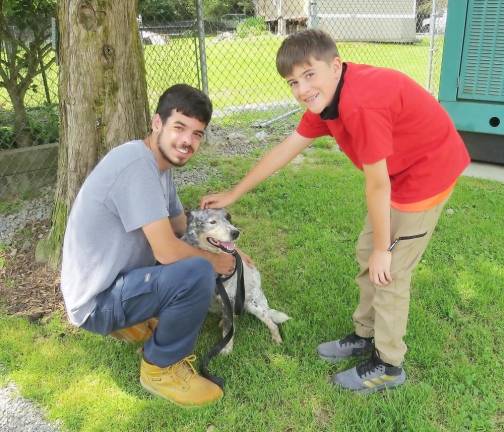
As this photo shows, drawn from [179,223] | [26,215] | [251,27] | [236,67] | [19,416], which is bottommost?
[19,416]

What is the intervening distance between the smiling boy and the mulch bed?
183 centimetres

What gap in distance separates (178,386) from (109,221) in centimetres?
87

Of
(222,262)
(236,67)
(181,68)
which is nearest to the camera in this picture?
(222,262)

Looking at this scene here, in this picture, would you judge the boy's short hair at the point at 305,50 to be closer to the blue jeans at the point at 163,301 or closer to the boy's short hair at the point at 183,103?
the boy's short hair at the point at 183,103

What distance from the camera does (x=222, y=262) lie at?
8.34 ft

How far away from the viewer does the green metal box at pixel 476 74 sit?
16.2ft

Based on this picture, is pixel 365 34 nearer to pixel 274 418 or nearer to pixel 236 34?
pixel 236 34

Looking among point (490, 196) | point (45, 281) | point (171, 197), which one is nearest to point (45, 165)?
point (45, 281)

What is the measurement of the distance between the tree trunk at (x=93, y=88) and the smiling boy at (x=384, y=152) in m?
1.28

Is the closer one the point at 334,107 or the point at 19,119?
the point at 334,107

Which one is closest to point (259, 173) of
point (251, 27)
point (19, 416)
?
point (19, 416)

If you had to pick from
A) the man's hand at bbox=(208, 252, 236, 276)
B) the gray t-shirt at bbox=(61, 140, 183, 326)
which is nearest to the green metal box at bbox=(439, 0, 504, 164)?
the man's hand at bbox=(208, 252, 236, 276)

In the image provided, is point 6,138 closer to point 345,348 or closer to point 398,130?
point 345,348

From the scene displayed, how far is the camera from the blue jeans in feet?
7.20
